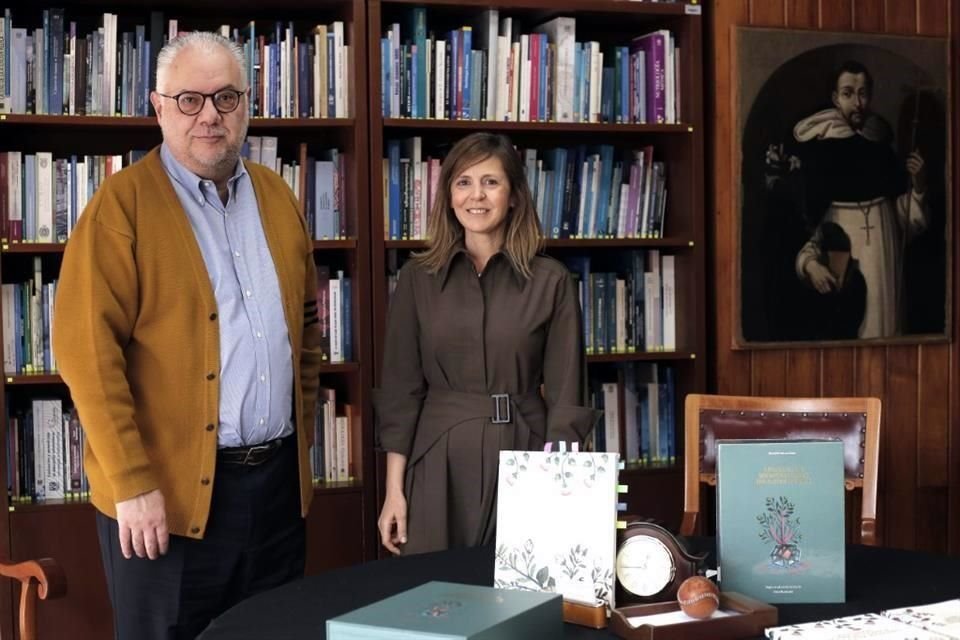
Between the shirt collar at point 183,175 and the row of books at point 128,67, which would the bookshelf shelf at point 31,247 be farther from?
the shirt collar at point 183,175

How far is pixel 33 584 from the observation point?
2344 mm

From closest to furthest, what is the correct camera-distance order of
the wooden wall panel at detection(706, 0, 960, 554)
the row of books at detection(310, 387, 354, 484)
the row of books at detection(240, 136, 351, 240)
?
the row of books at detection(240, 136, 351, 240)
the row of books at detection(310, 387, 354, 484)
the wooden wall panel at detection(706, 0, 960, 554)

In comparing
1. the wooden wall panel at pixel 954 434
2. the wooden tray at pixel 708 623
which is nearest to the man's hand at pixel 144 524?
the wooden tray at pixel 708 623

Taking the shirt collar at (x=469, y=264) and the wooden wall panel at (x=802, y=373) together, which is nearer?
the shirt collar at (x=469, y=264)

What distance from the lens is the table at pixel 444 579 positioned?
6.34ft

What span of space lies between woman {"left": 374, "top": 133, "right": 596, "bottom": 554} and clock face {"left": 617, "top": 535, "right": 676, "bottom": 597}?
87 centimetres

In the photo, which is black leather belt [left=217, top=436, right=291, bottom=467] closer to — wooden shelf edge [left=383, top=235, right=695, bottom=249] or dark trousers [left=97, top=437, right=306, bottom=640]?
dark trousers [left=97, top=437, right=306, bottom=640]

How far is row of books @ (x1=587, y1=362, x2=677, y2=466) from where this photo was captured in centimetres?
414

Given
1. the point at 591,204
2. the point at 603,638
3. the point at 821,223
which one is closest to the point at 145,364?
the point at 603,638

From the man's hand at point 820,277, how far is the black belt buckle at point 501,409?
1646mm

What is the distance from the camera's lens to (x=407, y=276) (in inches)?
118

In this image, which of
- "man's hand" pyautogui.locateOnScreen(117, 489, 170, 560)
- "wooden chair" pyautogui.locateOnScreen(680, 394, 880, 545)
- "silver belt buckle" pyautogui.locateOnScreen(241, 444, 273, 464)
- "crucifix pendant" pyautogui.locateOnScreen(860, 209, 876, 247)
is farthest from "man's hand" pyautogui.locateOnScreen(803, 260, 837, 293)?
"man's hand" pyautogui.locateOnScreen(117, 489, 170, 560)

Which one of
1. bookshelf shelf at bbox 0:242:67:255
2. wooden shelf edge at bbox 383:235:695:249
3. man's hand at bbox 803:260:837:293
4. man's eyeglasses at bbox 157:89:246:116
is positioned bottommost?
man's hand at bbox 803:260:837:293

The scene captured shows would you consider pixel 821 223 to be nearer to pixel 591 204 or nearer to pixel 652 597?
pixel 591 204
